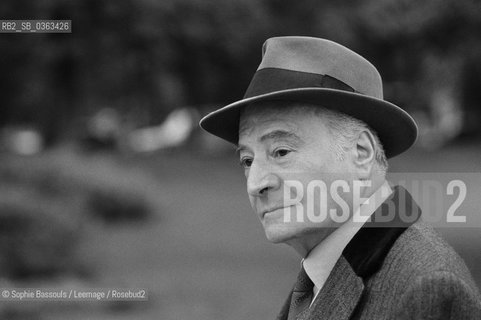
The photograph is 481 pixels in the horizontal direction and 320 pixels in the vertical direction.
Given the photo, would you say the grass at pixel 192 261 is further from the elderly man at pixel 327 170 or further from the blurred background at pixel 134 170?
the elderly man at pixel 327 170

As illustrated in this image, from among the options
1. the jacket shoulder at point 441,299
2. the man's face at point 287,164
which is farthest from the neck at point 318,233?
the jacket shoulder at point 441,299

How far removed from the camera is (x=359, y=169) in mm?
2400

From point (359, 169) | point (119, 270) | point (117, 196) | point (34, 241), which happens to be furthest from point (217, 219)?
point (359, 169)

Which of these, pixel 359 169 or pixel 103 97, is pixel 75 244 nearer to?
pixel 103 97

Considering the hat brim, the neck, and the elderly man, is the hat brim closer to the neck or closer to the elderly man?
the elderly man

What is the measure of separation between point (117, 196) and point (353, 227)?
12.1 metres

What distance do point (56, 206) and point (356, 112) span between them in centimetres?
817

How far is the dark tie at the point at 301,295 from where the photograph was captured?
2.50 metres

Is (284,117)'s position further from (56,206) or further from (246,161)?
(56,206)

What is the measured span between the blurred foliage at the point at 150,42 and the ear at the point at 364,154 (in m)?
5.45

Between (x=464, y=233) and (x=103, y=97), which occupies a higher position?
(x=103, y=97)

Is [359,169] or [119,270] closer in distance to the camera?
[359,169]

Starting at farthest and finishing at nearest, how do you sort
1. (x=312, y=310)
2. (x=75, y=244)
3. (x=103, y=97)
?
(x=103, y=97) → (x=75, y=244) → (x=312, y=310)

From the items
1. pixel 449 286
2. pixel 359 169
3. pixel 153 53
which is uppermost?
pixel 153 53
